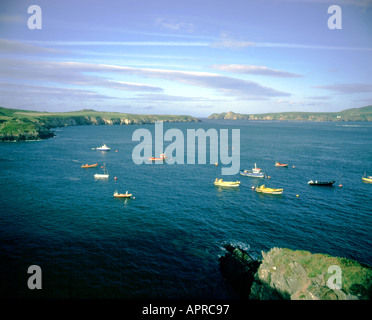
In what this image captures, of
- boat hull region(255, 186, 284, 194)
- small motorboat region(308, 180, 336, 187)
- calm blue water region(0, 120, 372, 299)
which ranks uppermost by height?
small motorboat region(308, 180, 336, 187)

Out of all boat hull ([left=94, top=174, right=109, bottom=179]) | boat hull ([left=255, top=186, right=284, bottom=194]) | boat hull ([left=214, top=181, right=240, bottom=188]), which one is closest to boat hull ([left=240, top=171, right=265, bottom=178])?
boat hull ([left=214, top=181, right=240, bottom=188])

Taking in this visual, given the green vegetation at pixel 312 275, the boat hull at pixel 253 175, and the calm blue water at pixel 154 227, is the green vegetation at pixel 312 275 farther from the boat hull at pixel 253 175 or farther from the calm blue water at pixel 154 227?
the boat hull at pixel 253 175

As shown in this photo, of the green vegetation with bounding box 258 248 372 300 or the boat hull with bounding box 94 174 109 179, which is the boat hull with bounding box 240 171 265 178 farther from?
the green vegetation with bounding box 258 248 372 300

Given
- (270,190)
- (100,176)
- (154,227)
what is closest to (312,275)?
(154,227)

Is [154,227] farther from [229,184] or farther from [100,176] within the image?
[100,176]

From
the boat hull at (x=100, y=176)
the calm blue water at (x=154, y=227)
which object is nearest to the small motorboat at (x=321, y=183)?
the calm blue water at (x=154, y=227)
